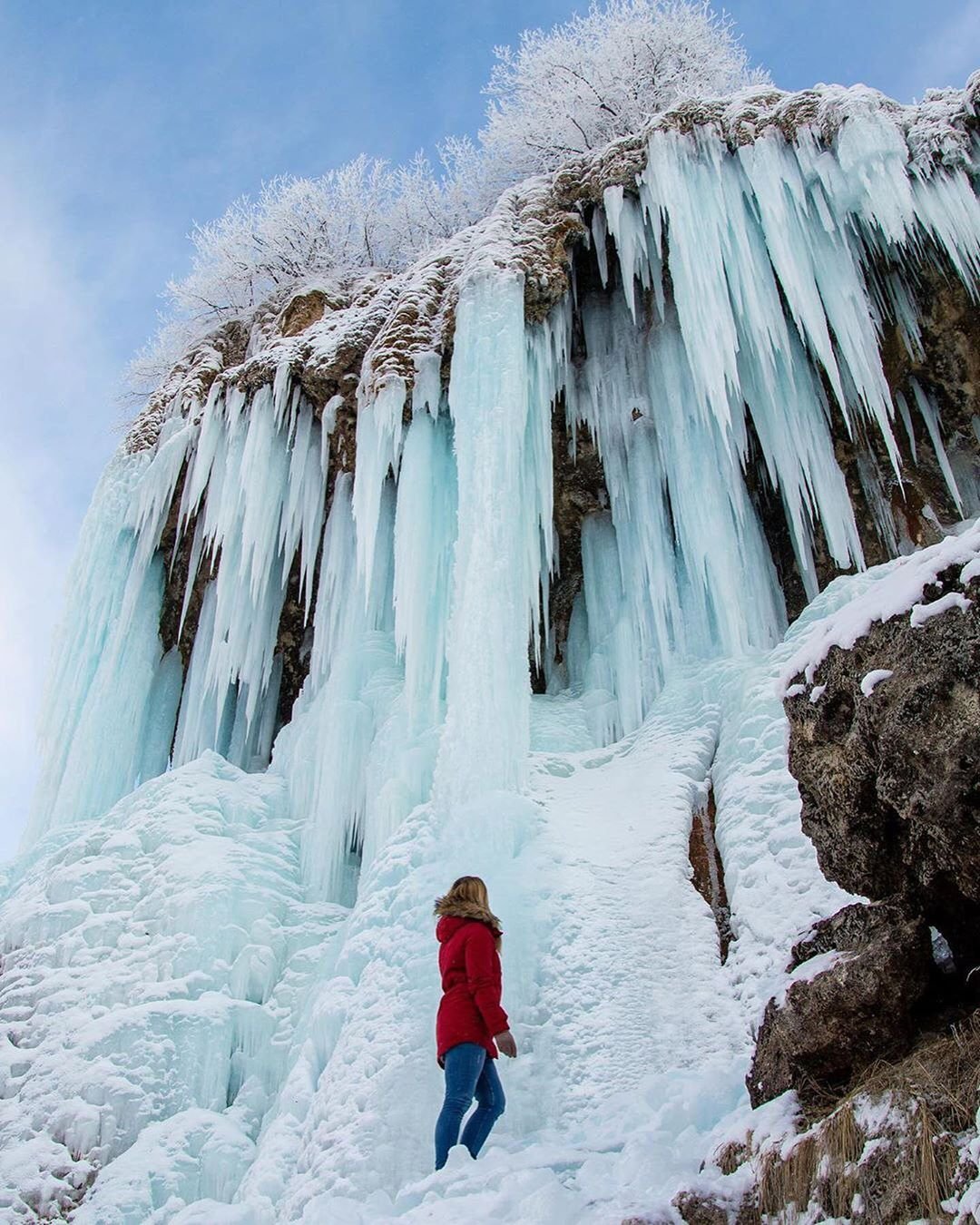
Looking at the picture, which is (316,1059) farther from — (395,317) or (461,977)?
(395,317)

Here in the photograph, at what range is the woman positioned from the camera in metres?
4.19

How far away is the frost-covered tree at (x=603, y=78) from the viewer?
1309 centimetres

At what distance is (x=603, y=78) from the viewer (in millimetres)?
13117

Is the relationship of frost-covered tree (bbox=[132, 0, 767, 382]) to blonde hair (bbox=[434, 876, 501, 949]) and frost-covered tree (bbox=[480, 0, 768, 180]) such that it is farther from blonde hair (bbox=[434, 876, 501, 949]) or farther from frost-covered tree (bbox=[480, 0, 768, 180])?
blonde hair (bbox=[434, 876, 501, 949])

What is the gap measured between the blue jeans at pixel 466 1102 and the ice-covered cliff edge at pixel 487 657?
1.04ft

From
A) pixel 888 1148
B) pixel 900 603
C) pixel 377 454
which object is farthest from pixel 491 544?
pixel 888 1148

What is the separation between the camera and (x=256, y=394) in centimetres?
1106

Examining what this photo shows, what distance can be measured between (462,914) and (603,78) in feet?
38.8

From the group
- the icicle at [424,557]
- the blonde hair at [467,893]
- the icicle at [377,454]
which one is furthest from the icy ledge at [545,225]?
the blonde hair at [467,893]

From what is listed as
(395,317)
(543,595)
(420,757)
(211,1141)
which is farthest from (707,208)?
(211,1141)

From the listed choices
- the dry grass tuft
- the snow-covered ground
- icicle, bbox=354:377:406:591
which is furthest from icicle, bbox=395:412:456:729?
the dry grass tuft

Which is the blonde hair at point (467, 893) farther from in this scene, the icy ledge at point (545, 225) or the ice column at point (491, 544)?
the icy ledge at point (545, 225)

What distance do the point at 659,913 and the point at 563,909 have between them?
1.90ft

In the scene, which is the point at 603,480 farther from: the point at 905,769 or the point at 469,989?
the point at 905,769
